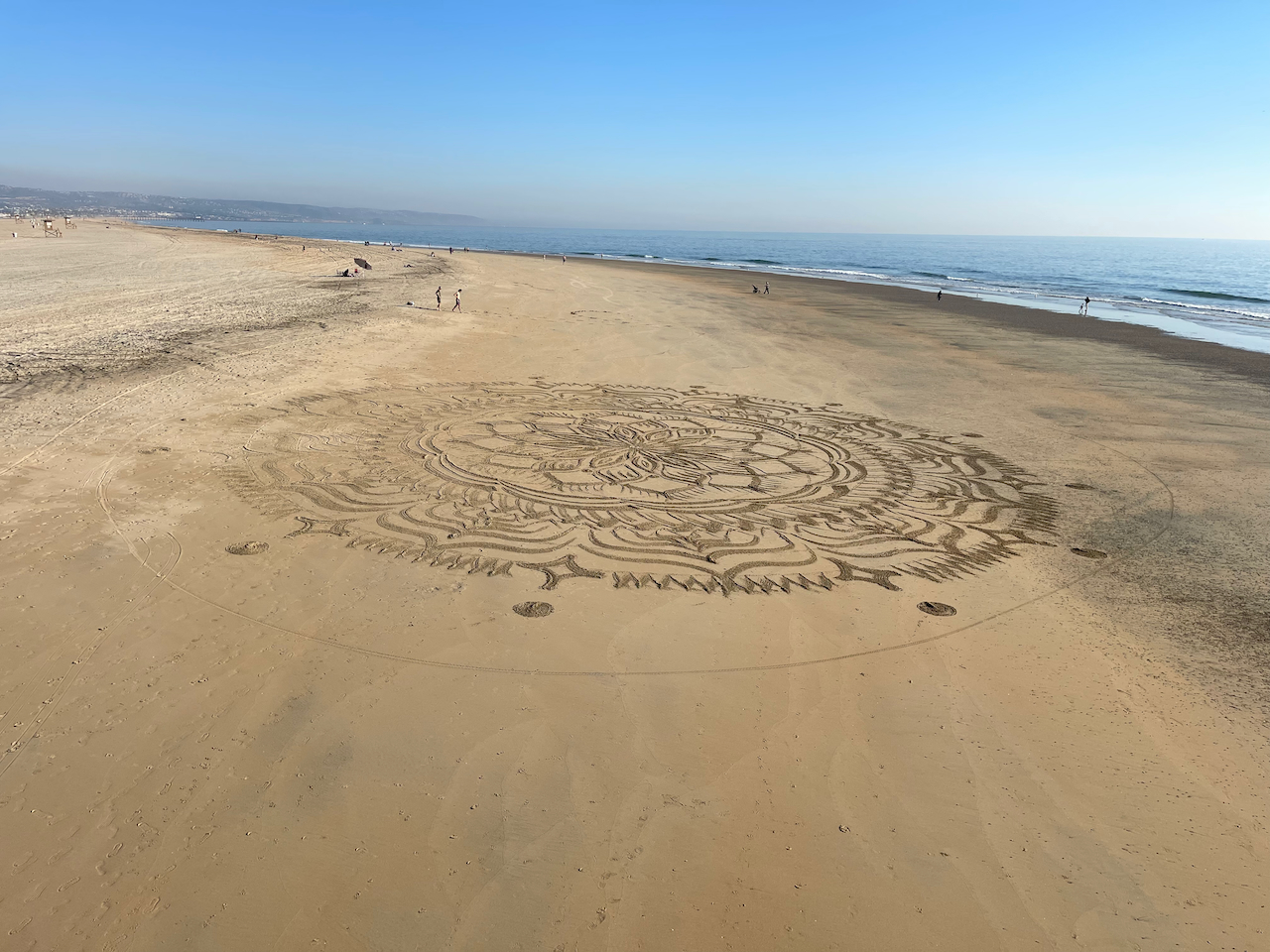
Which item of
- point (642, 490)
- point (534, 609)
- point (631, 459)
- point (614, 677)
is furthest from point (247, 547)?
point (631, 459)

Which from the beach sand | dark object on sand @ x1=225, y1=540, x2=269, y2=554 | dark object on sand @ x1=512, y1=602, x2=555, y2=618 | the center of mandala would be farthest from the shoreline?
dark object on sand @ x1=225, y1=540, x2=269, y2=554

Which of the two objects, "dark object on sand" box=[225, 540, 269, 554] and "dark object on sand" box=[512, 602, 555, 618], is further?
"dark object on sand" box=[225, 540, 269, 554]

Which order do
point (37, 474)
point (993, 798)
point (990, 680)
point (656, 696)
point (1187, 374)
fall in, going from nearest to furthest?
1. point (993, 798)
2. point (656, 696)
3. point (990, 680)
4. point (37, 474)
5. point (1187, 374)

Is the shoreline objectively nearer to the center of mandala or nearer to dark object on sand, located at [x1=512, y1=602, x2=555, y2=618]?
the center of mandala

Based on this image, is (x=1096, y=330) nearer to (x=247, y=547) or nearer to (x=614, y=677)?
(x=614, y=677)

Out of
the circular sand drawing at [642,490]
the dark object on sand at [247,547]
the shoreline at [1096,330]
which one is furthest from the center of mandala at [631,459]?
the shoreline at [1096,330]

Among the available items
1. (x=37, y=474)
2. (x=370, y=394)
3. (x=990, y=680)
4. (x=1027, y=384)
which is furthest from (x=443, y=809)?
(x=1027, y=384)

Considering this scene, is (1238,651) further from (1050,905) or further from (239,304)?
(239,304)
